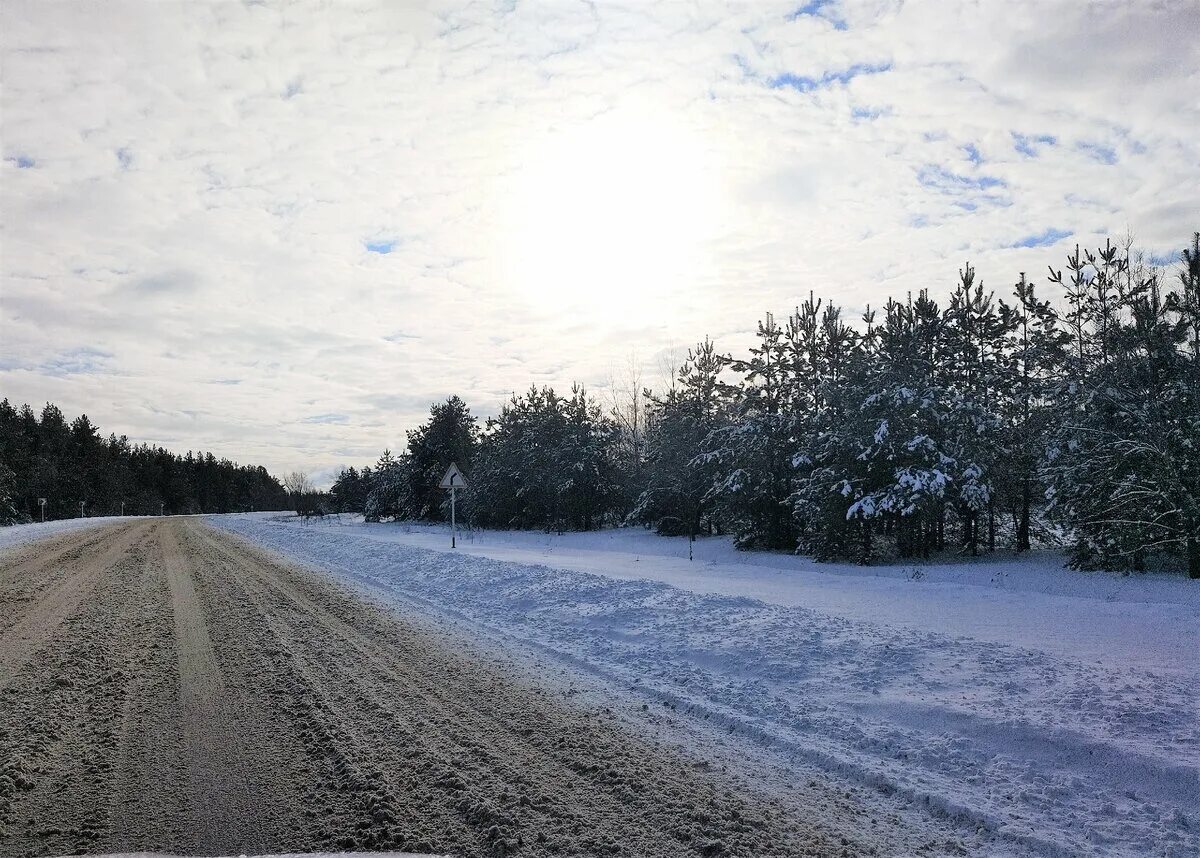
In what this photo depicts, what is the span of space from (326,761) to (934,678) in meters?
5.59

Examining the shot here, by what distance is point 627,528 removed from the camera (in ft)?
126

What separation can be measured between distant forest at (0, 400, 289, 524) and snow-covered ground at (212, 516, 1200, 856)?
57.1 m

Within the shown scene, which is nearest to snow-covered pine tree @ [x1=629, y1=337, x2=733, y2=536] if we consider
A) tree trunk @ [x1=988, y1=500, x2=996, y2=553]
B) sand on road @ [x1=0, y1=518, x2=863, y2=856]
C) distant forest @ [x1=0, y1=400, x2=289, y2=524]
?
tree trunk @ [x1=988, y1=500, x2=996, y2=553]

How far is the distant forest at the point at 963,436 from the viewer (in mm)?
18344

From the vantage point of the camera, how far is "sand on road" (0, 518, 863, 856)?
4078 millimetres

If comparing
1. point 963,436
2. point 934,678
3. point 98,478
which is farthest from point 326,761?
point 98,478

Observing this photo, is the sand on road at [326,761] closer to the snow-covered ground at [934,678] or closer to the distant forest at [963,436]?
the snow-covered ground at [934,678]

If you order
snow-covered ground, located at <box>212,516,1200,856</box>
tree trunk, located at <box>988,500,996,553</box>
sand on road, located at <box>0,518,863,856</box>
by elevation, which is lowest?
sand on road, located at <box>0,518,863,856</box>

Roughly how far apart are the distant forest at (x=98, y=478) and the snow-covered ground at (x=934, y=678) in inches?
2248

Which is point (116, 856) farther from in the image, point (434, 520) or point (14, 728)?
point (434, 520)

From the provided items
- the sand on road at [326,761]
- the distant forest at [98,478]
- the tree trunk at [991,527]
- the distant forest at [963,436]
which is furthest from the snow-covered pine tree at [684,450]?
the distant forest at [98,478]

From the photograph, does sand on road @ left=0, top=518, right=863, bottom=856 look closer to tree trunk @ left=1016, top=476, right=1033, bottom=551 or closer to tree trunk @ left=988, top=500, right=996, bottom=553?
tree trunk @ left=988, top=500, right=996, bottom=553

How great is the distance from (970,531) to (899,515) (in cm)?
502

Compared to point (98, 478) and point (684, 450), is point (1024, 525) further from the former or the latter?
point (98, 478)
